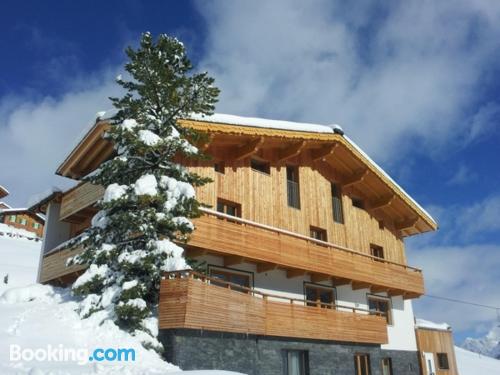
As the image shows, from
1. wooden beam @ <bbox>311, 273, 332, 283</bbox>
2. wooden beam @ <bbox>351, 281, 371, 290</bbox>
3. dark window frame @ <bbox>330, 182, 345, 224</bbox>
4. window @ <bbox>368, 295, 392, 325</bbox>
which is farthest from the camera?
window @ <bbox>368, 295, 392, 325</bbox>

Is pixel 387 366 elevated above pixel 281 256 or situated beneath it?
situated beneath

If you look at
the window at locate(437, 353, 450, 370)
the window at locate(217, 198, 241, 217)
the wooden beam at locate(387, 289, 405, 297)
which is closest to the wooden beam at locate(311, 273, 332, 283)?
the window at locate(217, 198, 241, 217)

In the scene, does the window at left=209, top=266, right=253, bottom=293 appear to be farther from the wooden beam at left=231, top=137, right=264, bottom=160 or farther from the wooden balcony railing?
the wooden beam at left=231, top=137, right=264, bottom=160

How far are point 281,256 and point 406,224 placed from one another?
13368 mm

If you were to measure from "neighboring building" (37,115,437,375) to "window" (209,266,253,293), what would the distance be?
1.7 inches

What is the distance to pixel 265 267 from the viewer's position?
20.0m

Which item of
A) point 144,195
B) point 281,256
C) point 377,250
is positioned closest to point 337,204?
point 377,250

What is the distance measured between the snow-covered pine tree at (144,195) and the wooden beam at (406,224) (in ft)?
56.8

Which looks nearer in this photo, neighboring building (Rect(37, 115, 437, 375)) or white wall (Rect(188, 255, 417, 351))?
neighboring building (Rect(37, 115, 437, 375))

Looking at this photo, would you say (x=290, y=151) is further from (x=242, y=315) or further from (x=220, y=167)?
(x=242, y=315)

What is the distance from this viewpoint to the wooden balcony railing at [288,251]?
1770 centimetres

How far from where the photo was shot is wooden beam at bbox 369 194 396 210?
2836 cm

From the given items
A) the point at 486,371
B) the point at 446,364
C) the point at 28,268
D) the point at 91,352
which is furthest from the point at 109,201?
the point at 486,371

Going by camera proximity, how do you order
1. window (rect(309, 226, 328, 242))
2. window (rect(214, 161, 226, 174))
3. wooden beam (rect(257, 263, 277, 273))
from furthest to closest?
1. window (rect(309, 226, 328, 242))
2. window (rect(214, 161, 226, 174))
3. wooden beam (rect(257, 263, 277, 273))
